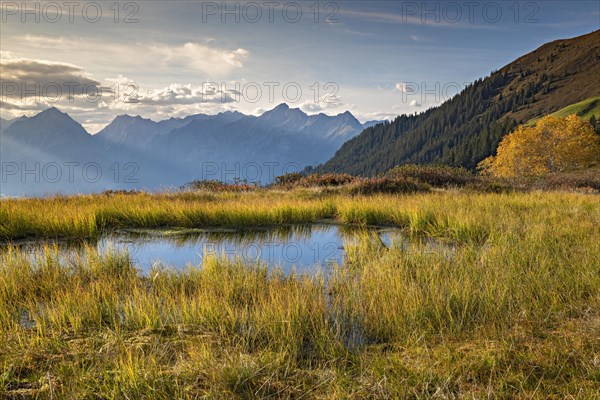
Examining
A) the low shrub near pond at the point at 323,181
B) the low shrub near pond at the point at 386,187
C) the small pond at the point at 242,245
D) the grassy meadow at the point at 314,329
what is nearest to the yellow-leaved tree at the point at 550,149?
the low shrub near pond at the point at 323,181

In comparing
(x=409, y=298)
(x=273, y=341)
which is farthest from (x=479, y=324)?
(x=273, y=341)

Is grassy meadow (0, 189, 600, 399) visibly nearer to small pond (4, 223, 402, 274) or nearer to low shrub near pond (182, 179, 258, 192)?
small pond (4, 223, 402, 274)

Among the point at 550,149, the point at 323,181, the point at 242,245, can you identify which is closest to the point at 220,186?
the point at 323,181

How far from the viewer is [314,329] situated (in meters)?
4.64

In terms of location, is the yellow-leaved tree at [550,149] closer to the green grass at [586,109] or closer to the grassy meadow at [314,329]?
the green grass at [586,109]

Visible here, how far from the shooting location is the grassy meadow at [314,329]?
3539 mm

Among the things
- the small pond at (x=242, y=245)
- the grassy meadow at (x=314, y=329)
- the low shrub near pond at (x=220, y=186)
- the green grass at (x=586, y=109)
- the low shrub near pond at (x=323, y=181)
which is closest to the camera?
the grassy meadow at (x=314, y=329)

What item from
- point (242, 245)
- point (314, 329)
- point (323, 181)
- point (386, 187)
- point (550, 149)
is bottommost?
point (314, 329)

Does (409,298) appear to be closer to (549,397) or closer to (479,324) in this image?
(479,324)

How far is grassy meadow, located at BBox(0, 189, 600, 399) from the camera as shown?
3.54 m

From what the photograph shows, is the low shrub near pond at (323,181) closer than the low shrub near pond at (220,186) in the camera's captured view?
No

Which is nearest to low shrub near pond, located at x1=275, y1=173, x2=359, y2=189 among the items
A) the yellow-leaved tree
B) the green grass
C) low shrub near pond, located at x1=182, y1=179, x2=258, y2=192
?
low shrub near pond, located at x1=182, y1=179, x2=258, y2=192

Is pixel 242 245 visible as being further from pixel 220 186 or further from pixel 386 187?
pixel 220 186

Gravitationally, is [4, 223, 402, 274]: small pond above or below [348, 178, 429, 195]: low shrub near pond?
below
